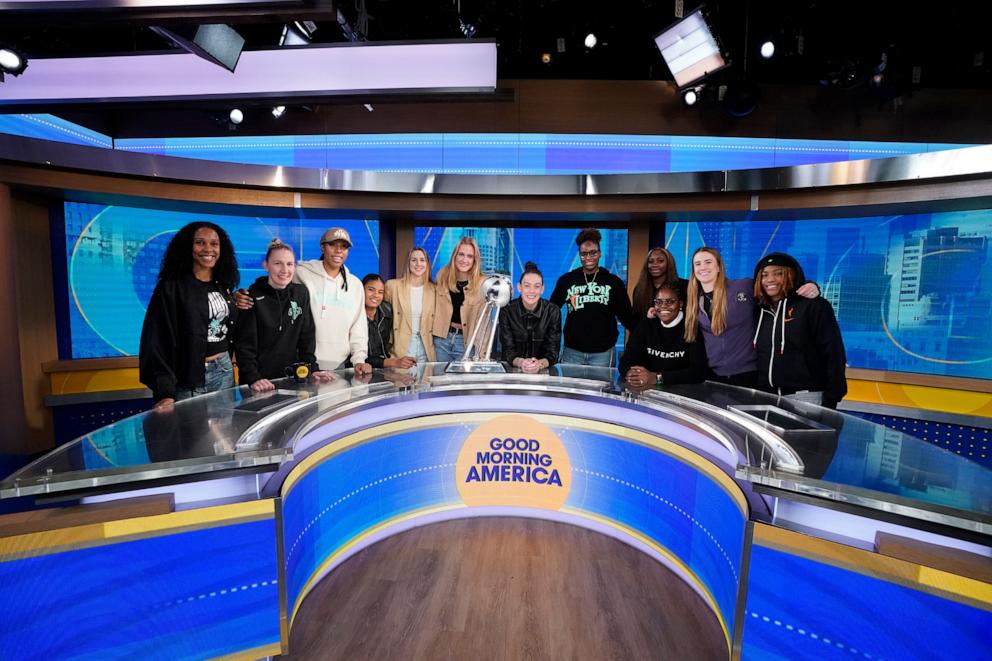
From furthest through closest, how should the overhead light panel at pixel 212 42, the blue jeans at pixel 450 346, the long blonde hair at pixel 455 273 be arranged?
the blue jeans at pixel 450 346, the long blonde hair at pixel 455 273, the overhead light panel at pixel 212 42

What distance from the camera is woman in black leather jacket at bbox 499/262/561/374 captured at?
10.3ft

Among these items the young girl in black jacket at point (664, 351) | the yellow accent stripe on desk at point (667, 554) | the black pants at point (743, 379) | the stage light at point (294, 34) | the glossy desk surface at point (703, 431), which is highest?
the stage light at point (294, 34)

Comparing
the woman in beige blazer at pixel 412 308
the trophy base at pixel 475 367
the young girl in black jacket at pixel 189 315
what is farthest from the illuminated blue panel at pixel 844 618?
the woman in beige blazer at pixel 412 308

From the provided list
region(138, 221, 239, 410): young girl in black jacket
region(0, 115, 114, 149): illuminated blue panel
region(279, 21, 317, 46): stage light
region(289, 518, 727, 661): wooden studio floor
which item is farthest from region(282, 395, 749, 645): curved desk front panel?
region(0, 115, 114, 149): illuminated blue panel

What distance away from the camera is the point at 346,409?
7.00 feet

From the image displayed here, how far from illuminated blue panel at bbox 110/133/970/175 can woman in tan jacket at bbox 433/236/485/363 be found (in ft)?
5.36

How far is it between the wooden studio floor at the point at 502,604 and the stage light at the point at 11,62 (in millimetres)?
2921

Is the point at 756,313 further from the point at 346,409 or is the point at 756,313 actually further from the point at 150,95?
the point at 150,95

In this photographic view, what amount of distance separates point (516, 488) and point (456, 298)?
4.78 ft

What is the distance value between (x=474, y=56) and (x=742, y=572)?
2247 mm

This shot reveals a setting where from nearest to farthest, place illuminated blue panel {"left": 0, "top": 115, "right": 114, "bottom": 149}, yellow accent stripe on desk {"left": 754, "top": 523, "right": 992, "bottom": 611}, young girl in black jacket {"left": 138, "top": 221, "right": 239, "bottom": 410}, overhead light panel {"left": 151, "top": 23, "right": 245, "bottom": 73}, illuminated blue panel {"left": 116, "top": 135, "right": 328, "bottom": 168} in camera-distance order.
Result: yellow accent stripe on desk {"left": 754, "top": 523, "right": 992, "bottom": 611} < overhead light panel {"left": 151, "top": 23, "right": 245, "bottom": 73} < young girl in black jacket {"left": 138, "top": 221, "right": 239, "bottom": 410} < illuminated blue panel {"left": 0, "top": 115, "right": 114, "bottom": 149} < illuminated blue panel {"left": 116, "top": 135, "right": 328, "bottom": 168}

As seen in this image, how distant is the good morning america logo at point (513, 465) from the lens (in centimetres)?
284

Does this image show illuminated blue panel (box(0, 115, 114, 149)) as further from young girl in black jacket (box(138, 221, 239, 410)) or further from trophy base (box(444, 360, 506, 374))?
trophy base (box(444, 360, 506, 374))

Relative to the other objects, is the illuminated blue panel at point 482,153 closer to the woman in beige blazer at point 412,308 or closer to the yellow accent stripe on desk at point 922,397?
the woman in beige blazer at point 412,308
